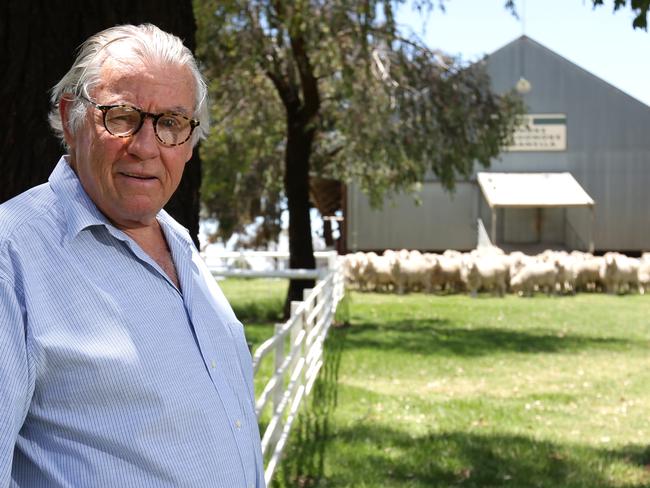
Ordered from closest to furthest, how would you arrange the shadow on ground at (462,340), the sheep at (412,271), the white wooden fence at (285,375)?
the white wooden fence at (285,375) < the shadow on ground at (462,340) < the sheep at (412,271)

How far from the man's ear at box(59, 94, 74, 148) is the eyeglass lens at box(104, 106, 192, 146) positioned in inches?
5.6

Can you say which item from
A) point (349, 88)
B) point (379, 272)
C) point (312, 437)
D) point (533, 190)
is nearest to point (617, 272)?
point (379, 272)

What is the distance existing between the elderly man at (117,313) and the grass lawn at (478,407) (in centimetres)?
422

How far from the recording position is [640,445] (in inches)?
328

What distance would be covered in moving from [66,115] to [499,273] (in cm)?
2396

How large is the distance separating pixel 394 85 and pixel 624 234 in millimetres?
25914

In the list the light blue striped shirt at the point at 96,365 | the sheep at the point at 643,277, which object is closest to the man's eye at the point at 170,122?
the light blue striped shirt at the point at 96,365

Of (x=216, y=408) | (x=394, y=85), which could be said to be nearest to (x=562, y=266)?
(x=394, y=85)

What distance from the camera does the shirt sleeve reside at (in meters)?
2.06

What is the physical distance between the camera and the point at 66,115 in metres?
2.53

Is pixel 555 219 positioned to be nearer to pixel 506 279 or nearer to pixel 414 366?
pixel 506 279

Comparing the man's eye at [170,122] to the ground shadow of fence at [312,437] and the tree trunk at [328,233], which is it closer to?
the ground shadow of fence at [312,437]

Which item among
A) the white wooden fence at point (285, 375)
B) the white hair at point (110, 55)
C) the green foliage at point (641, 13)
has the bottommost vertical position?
the white wooden fence at point (285, 375)

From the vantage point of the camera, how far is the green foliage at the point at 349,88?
53.0 ft
